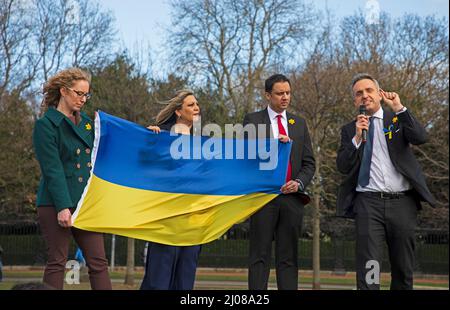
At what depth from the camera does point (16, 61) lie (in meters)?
29.9

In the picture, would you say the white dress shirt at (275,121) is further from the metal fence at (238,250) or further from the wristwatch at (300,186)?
the metal fence at (238,250)

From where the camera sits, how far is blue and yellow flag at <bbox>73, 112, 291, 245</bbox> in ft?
24.2

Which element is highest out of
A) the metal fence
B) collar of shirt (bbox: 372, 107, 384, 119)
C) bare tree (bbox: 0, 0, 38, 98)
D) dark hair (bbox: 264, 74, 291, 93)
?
bare tree (bbox: 0, 0, 38, 98)

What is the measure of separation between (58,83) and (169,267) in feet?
6.65

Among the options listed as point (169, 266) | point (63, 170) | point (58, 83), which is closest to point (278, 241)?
point (169, 266)

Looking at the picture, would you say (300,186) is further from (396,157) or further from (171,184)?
(171,184)

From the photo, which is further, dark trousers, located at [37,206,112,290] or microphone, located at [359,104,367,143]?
microphone, located at [359,104,367,143]

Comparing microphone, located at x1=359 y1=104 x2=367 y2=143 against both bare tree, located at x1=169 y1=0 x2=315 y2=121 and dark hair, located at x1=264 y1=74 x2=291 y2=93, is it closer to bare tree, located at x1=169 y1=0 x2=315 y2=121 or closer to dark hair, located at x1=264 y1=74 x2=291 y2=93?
dark hair, located at x1=264 y1=74 x2=291 y2=93

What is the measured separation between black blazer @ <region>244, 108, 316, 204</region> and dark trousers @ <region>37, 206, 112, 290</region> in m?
2.13

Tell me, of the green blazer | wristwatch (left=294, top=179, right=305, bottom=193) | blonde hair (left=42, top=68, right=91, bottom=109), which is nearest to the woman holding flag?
the green blazer
